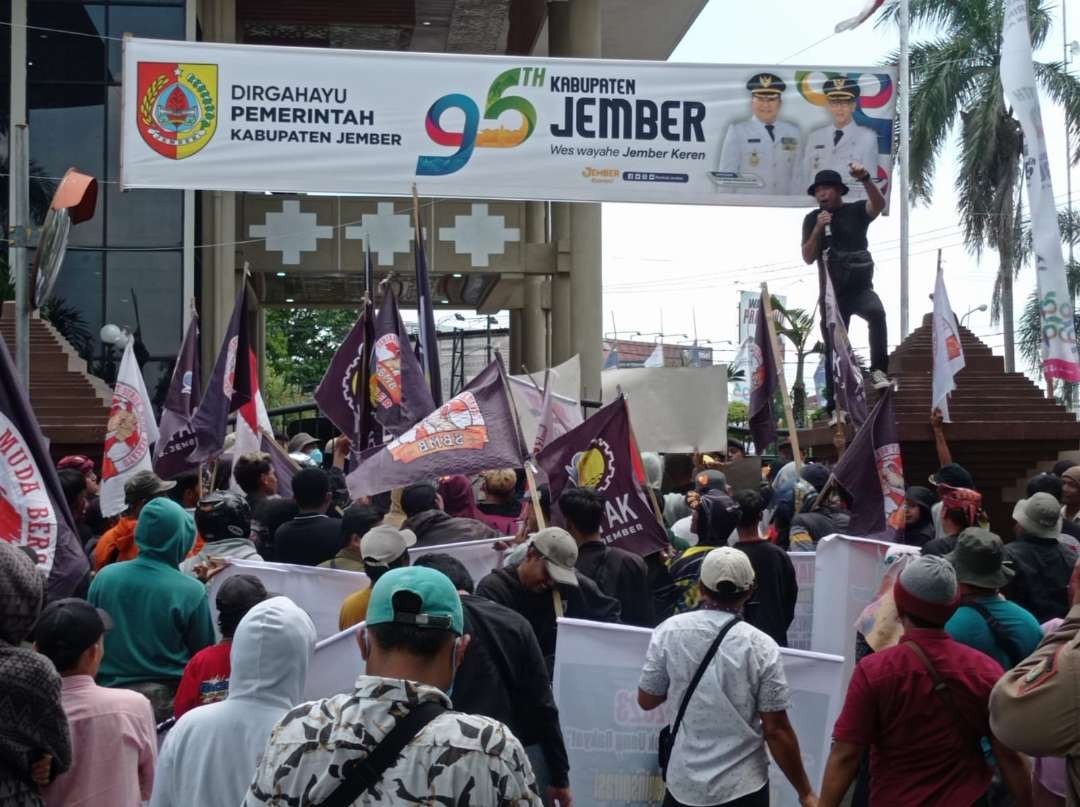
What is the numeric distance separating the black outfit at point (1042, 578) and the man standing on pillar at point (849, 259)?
6.43 m

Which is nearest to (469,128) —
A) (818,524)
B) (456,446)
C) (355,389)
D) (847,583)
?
(355,389)

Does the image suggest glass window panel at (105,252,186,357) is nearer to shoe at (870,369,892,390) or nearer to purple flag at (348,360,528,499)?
shoe at (870,369,892,390)

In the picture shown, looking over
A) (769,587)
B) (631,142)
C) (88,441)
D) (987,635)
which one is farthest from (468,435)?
(631,142)

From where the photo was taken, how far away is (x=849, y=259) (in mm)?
15578

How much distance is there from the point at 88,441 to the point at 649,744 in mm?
11177

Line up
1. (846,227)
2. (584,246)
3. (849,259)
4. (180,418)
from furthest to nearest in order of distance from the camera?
(584,246) → (846,227) → (849,259) → (180,418)

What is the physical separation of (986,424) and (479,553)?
27.9 feet

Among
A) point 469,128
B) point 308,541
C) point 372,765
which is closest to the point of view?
point 372,765

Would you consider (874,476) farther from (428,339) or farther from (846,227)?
(846,227)

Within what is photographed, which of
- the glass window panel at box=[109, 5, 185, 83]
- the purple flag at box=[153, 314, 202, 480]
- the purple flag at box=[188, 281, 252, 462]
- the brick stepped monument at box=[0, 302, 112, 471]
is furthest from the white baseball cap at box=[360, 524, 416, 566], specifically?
the glass window panel at box=[109, 5, 185, 83]

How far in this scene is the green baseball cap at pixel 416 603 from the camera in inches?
139

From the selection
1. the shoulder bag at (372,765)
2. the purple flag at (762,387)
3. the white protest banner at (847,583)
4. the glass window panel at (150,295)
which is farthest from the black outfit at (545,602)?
the glass window panel at (150,295)

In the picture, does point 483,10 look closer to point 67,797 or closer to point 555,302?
point 555,302

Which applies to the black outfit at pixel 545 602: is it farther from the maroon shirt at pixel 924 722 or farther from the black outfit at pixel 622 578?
the maroon shirt at pixel 924 722
